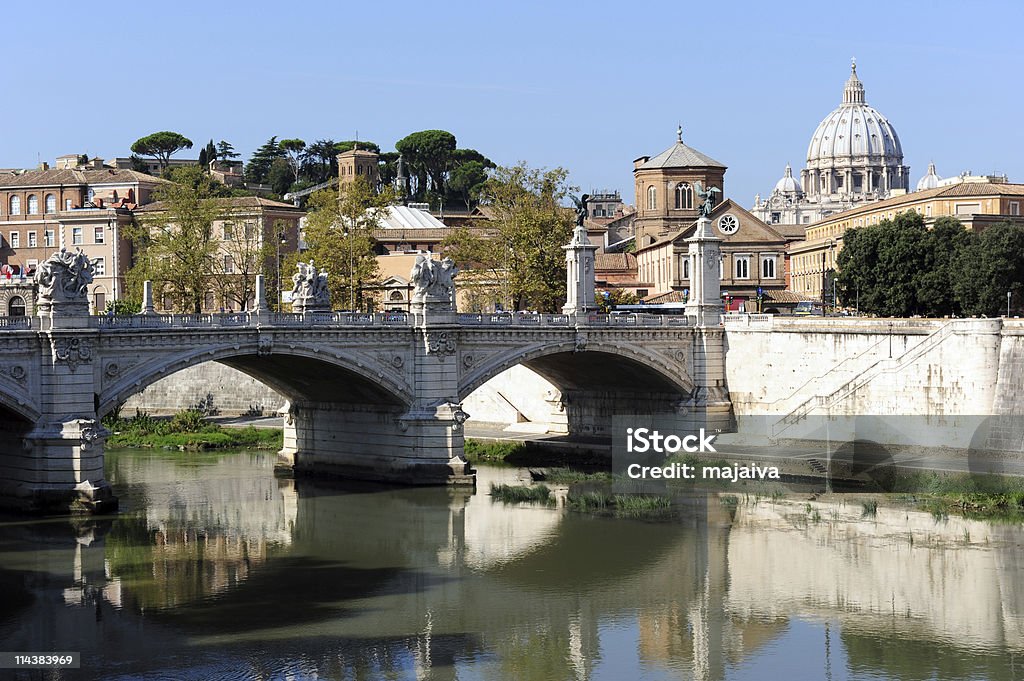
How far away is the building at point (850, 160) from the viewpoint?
183000 millimetres

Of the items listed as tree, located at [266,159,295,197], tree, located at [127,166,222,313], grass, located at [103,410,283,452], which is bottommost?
grass, located at [103,410,283,452]

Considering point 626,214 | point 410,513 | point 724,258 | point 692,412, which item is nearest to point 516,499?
point 410,513

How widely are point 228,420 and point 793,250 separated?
56424 millimetres

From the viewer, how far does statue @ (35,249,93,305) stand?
3659cm

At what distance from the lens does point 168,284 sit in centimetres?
6253

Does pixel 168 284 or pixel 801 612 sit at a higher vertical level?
pixel 168 284

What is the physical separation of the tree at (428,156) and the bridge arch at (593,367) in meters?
70.2

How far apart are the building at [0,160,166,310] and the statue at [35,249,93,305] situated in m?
34.6

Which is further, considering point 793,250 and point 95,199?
point 793,250

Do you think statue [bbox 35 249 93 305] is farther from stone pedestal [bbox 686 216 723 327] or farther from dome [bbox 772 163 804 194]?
dome [bbox 772 163 804 194]

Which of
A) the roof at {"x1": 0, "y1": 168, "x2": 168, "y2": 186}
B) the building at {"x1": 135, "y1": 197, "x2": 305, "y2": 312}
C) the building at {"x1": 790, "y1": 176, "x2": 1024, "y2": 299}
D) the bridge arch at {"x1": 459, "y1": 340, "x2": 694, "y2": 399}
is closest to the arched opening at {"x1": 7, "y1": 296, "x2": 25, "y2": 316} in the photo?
the building at {"x1": 135, "y1": 197, "x2": 305, "y2": 312}

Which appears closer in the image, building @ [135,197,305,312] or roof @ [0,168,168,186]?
building @ [135,197,305,312]

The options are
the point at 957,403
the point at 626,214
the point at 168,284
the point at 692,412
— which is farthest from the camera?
the point at 626,214

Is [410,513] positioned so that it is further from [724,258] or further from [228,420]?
[724,258]
